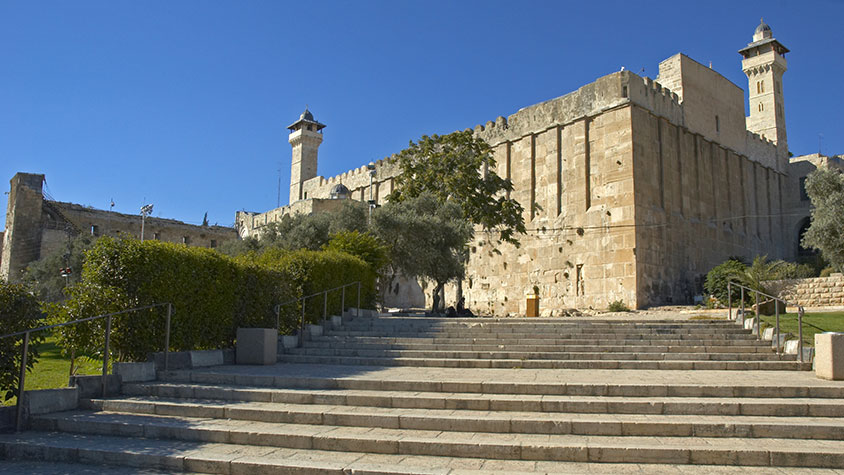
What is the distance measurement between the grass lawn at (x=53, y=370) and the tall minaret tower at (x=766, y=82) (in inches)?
1639

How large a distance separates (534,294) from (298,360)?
18636mm

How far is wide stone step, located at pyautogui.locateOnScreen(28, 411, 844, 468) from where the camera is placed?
5395 millimetres

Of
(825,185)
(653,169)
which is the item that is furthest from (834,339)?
(653,169)

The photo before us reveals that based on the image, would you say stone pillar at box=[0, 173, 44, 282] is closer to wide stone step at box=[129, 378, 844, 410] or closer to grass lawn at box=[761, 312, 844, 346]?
wide stone step at box=[129, 378, 844, 410]

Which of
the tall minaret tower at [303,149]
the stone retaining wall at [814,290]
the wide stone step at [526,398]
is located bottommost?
the wide stone step at [526,398]

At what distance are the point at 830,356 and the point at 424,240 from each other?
15371 millimetres

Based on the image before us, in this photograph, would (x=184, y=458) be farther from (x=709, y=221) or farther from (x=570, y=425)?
(x=709, y=221)

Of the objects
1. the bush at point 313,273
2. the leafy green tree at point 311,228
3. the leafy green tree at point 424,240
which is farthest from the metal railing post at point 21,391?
the leafy green tree at point 311,228

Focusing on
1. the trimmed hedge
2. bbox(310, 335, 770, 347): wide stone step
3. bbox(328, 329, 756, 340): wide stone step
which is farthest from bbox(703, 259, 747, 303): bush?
the trimmed hedge

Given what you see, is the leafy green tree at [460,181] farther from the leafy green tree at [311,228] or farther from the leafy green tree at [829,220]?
the leafy green tree at [829,220]

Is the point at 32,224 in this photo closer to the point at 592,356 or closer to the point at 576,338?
the point at 576,338

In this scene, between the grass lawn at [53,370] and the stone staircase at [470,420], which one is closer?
the stone staircase at [470,420]

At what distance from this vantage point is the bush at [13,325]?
7.14 metres

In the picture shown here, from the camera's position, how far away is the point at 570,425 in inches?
243
